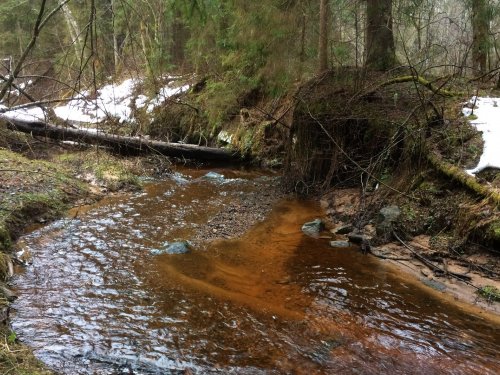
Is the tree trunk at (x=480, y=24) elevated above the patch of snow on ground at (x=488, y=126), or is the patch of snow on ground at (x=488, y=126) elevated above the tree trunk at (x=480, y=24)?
the tree trunk at (x=480, y=24)

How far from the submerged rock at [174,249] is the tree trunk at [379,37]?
21.3 ft

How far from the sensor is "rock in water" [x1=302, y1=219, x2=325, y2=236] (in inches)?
292

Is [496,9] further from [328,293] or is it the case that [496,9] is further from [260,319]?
[260,319]

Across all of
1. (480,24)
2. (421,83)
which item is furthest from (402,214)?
(480,24)

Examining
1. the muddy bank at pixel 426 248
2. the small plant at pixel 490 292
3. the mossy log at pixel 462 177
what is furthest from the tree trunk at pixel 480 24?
the small plant at pixel 490 292

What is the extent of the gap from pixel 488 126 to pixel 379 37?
4099 millimetres

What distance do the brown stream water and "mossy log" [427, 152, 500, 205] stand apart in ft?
5.97

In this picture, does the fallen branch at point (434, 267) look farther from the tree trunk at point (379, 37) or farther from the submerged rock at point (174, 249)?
the tree trunk at point (379, 37)

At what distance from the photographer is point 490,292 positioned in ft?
16.8

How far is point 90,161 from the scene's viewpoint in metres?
11.3

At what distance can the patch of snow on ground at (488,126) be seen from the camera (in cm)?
667

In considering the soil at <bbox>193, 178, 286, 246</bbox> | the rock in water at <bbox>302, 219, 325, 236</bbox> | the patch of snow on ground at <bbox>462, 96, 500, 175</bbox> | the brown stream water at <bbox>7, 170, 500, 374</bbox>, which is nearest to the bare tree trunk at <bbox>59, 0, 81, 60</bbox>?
the brown stream water at <bbox>7, 170, 500, 374</bbox>

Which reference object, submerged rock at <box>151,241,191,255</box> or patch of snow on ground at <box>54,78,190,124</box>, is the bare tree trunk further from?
submerged rock at <box>151,241,191,255</box>

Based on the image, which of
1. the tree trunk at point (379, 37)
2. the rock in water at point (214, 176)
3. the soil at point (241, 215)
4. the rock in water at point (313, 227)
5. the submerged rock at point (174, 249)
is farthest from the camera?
the rock in water at point (214, 176)
